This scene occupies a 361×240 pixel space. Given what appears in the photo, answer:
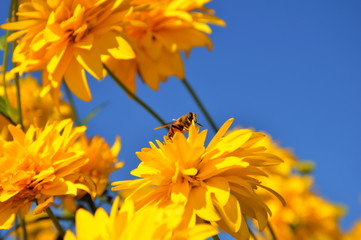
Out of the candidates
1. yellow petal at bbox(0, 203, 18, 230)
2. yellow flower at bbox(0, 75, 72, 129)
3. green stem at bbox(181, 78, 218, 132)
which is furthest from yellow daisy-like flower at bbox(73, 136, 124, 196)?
yellow flower at bbox(0, 75, 72, 129)

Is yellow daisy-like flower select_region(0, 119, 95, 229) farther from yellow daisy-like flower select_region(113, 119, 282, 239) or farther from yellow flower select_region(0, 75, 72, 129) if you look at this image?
yellow flower select_region(0, 75, 72, 129)

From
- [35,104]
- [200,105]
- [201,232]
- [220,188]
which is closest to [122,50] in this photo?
[200,105]

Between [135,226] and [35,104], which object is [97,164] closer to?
[135,226]

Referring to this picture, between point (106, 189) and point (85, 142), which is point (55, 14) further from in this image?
point (106, 189)

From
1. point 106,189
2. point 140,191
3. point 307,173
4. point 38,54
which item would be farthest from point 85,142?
point 307,173

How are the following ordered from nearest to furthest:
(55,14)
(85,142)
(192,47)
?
(55,14) < (85,142) < (192,47)
